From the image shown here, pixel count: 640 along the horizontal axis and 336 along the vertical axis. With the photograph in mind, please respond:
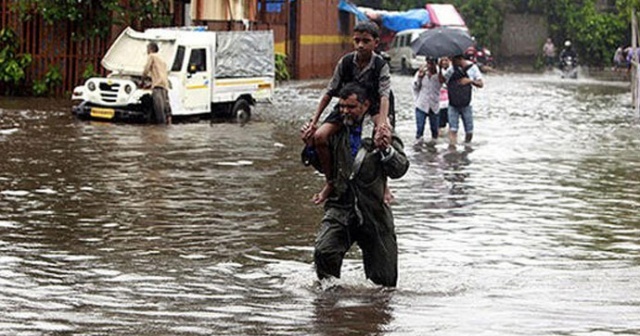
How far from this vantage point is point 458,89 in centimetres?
2003

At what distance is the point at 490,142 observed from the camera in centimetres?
2158

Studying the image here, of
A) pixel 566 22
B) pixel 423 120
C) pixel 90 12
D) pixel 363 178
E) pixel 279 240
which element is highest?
pixel 566 22

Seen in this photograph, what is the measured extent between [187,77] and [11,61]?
272 inches

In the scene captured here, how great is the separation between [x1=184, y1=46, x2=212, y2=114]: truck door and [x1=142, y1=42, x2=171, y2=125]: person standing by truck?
0.91 metres

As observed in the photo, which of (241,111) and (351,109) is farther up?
(351,109)

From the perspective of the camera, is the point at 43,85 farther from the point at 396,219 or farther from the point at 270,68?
the point at 396,219

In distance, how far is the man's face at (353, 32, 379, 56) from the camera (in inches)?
359

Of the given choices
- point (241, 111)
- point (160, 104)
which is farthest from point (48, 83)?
point (160, 104)

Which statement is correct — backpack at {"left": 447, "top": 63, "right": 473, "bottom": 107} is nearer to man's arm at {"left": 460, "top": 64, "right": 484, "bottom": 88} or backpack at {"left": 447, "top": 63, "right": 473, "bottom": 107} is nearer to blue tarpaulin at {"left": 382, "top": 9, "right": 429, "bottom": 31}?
man's arm at {"left": 460, "top": 64, "right": 484, "bottom": 88}

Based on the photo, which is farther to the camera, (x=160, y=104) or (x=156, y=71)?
(x=160, y=104)

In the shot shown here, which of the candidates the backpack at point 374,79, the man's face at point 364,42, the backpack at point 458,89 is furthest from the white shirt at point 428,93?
the man's face at point 364,42

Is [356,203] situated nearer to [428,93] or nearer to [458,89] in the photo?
[458,89]

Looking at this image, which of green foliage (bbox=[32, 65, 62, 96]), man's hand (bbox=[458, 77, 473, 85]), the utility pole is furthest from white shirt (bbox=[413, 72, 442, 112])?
green foliage (bbox=[32, 65, 62, 96])

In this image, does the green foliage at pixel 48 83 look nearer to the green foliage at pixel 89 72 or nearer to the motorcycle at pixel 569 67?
the green foliage at pixel 89 72
